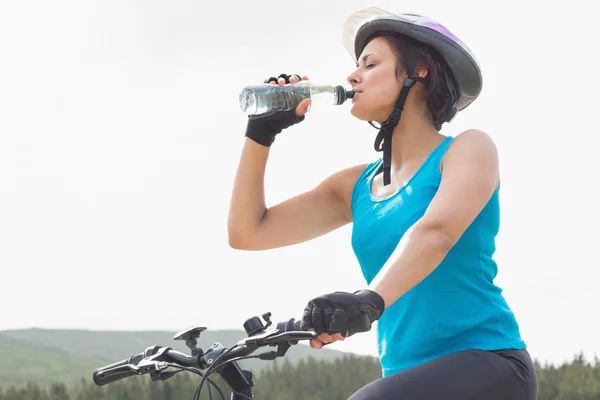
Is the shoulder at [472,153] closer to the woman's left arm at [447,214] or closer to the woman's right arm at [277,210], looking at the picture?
the woman's left arm at [447,214]

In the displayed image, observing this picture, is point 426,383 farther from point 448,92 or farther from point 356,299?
point 448,92

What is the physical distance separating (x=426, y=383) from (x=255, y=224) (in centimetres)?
139

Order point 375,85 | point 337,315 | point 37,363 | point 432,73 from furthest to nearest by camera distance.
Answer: point 37,363 < point 432,73 < point 375,85 < point 337,315

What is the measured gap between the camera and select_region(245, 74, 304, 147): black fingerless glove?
3.71 m

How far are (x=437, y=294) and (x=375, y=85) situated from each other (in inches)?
35.4

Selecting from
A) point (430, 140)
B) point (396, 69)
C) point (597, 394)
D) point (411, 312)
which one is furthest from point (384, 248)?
point (597, 394)

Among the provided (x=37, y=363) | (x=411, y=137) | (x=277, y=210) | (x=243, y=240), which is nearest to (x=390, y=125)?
(x=411, y=137)

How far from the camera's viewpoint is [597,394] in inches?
370

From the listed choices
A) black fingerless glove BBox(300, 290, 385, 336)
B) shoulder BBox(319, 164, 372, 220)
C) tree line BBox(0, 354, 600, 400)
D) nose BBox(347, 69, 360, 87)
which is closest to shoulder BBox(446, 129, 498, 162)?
nose BBox(347, 69, 360, 87)

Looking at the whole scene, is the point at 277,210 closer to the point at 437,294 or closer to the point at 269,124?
the point at 269,124

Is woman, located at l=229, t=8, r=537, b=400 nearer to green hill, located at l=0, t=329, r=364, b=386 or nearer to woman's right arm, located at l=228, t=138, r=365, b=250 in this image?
woman's right arm, located at l=228, t=138, r=365, b=250

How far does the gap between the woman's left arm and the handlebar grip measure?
866 millimetres

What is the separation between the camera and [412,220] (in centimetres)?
319

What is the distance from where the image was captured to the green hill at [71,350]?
40.1 ft
